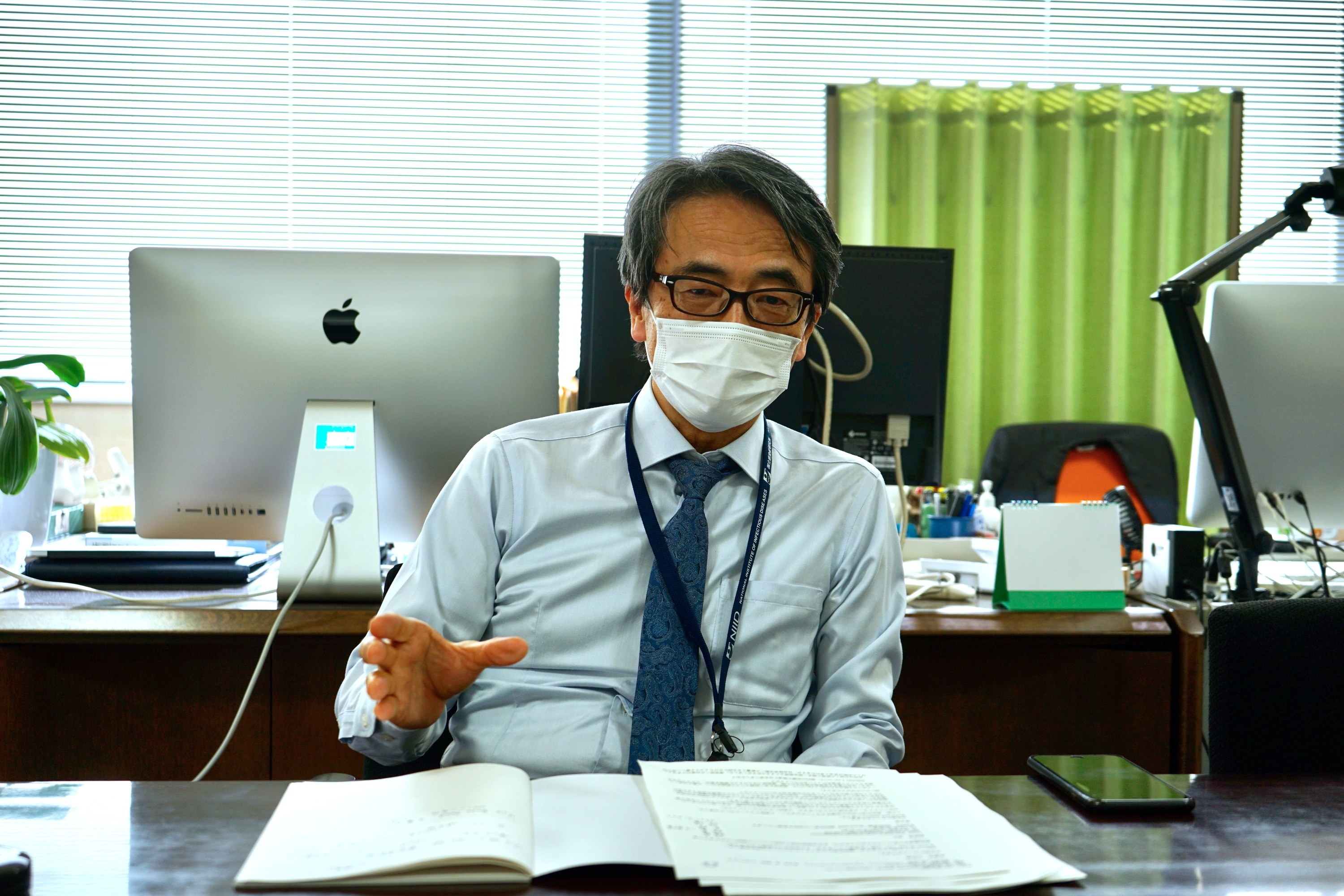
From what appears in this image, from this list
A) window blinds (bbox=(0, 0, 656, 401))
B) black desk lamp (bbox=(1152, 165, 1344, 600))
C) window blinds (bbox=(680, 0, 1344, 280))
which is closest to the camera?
black desk lamp (bbox=(1152, 165, 1344, 600))

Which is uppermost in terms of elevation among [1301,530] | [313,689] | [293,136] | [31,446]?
[293,136]

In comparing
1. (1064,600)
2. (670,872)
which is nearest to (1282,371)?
(1064,600)

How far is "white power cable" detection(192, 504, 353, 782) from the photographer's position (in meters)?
1.38

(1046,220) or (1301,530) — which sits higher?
(1046,220)

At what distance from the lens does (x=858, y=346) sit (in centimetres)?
169

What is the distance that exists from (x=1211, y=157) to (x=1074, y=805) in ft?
11.4

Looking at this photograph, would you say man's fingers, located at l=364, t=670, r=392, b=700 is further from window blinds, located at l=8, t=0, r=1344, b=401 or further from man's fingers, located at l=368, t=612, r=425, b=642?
window blinds, located at l=8, t=0, r=1344, b=401

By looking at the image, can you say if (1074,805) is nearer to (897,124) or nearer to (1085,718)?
(1085,718)

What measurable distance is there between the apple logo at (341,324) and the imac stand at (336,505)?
10 cm

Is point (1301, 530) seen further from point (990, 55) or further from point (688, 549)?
point (990, 55)

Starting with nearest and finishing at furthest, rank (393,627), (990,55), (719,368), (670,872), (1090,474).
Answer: (670,872)
(393,627)
(719,368)
(1090,474)
(990,55)

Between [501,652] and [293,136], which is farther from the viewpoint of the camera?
[293,136]

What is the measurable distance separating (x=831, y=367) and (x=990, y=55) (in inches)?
102

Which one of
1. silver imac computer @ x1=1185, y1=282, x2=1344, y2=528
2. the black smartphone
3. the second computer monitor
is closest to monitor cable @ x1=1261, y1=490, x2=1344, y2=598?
silver imac computer @ x1=1185, y1=282, x2=1344, y2=528
